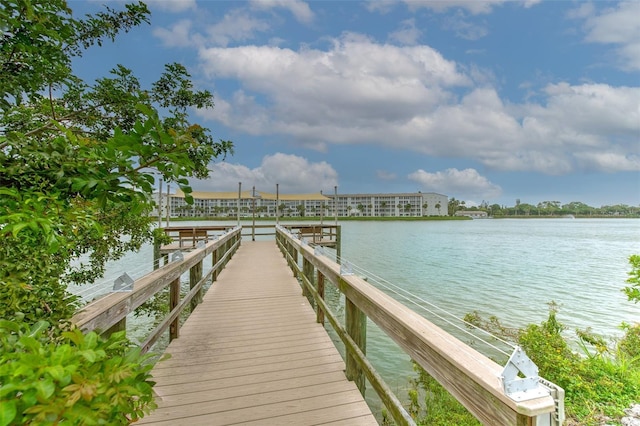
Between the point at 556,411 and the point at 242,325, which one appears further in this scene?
the point at 242,325

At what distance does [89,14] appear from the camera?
356cm

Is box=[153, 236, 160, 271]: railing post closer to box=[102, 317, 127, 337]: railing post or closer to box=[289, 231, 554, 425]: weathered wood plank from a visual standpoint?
box=[102, 317, 127, 337]: railing post

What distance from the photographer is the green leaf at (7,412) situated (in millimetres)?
509

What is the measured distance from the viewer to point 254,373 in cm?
285

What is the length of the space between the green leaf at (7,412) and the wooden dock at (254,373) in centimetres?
186

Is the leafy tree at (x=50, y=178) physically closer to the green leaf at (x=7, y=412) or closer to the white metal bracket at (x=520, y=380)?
the green leaf at (x=7, y=412)

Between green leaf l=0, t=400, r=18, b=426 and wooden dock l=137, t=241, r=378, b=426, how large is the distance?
1.86m

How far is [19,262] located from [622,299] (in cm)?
1279

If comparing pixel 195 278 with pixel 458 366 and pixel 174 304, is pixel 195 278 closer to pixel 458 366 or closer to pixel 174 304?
pixel 174 304

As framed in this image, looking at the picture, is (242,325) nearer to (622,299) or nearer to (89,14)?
(89,14)

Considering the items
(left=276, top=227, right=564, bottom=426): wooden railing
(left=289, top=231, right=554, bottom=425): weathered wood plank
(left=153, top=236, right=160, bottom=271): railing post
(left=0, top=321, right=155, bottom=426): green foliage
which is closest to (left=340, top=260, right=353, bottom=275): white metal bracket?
(left=276, top=227, right=564, bottom=426): wooden railing

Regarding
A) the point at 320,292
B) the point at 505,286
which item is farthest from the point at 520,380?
the point at 505,286

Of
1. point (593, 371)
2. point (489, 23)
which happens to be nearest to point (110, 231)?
point (593, 371)

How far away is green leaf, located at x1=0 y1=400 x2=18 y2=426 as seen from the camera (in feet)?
1.67
